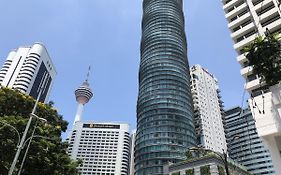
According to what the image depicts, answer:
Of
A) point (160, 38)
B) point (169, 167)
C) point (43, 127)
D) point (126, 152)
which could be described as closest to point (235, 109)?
point (126, 152)

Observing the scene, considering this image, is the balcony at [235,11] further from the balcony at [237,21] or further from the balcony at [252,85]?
the balcony at [252,85]

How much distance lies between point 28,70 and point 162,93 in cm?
6789

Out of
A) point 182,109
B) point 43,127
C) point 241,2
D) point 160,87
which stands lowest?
point 43,127

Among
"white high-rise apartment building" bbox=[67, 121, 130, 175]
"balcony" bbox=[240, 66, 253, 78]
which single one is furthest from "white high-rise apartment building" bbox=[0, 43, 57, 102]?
"balcony" bbox=[240, 66, 253, 78]

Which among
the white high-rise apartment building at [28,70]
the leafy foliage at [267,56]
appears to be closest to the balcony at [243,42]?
the leafy foliage at [267,56]

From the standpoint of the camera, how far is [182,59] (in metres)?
130

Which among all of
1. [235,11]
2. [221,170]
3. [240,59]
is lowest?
[221,170]

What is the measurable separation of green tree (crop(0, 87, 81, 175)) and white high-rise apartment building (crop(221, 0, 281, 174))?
16319mm

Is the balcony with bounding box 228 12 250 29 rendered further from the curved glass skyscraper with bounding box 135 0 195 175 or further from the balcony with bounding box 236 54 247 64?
the curved glass skyscraper with bounding box 135 0 195 175

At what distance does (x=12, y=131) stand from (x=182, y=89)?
101 m

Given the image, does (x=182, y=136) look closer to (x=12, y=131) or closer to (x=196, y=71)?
(x=196, y=71)

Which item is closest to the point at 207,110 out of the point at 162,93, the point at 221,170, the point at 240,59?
the point at 162,93

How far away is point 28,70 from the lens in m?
142

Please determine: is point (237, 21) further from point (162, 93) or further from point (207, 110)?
point (207, 110)
